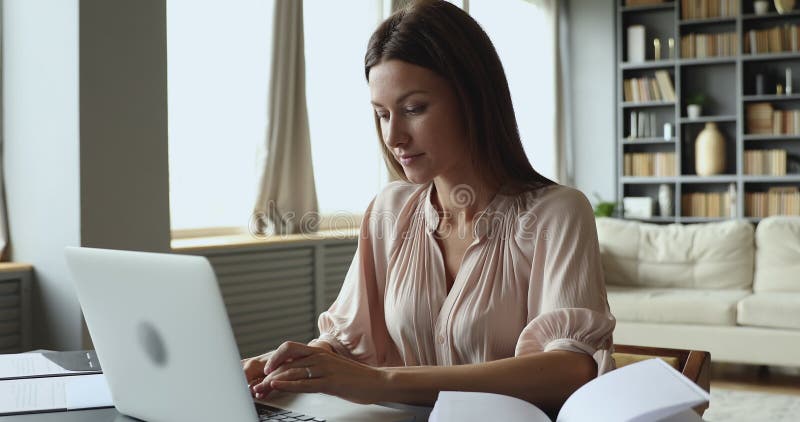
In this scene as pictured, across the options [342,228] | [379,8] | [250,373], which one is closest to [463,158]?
[250,373]

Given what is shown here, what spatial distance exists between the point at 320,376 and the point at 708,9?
6.84 metres

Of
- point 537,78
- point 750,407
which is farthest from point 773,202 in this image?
point 750,407

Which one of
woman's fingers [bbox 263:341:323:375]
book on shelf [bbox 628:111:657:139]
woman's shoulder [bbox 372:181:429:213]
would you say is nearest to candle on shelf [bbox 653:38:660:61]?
book on shelf [bbox 628:111:657:139]

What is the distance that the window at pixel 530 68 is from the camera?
6.82m

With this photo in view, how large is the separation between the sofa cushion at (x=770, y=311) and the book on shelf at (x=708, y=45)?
3.25m

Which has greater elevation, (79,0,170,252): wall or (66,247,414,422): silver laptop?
(79,0,170,252): wall

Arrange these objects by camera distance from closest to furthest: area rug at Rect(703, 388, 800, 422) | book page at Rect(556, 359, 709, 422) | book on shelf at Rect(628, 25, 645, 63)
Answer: book page at Rect(556, 359, 709, 422) → area rug at Rect(703, 388, 800, 422) → book on shelf at Rect(628, 25, 645, 63)

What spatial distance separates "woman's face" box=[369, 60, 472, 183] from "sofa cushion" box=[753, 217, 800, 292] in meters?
3.82

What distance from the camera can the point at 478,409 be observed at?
882mm

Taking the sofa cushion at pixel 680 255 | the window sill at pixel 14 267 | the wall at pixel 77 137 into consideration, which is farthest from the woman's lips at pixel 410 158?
the sofa cushion at pixel 680 255

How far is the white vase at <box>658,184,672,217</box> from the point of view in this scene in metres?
7.38

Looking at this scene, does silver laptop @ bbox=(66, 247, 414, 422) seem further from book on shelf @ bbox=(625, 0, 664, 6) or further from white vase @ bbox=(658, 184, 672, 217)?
book on shelf @ bbox=(625, 0, 664, 6)

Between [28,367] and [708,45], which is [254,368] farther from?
[708,45]

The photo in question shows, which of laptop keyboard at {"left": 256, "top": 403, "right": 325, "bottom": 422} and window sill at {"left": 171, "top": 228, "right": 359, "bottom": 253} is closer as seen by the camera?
laptop keyboard at {"left": 256, "top": 403, "right": 325, "bottom": 422}
